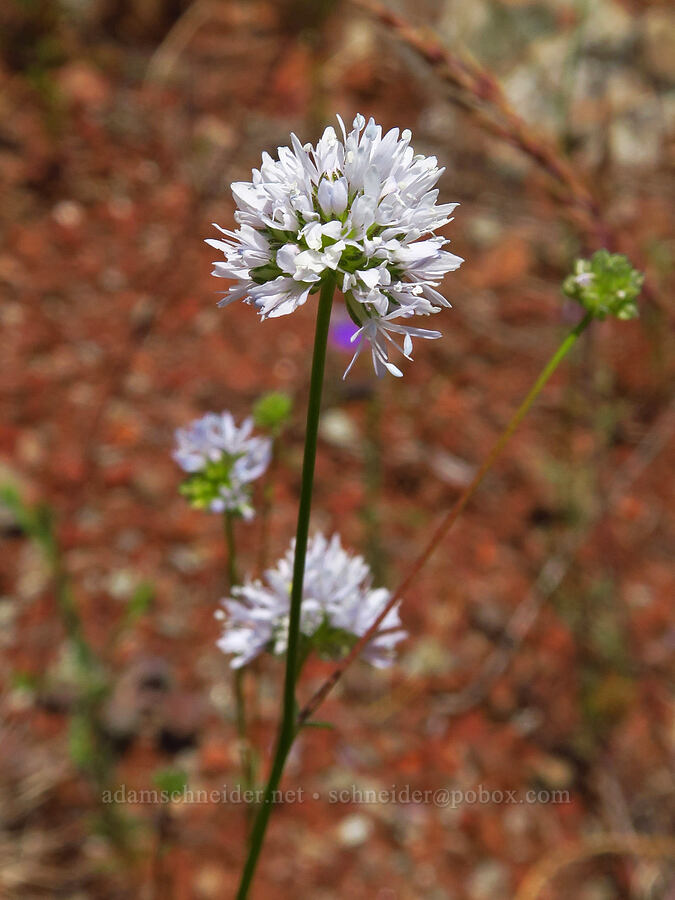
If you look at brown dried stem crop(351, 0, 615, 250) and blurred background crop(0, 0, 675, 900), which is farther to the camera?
blurred background crop(0, 0, 675, 900)

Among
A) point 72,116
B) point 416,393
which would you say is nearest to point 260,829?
point 416,393

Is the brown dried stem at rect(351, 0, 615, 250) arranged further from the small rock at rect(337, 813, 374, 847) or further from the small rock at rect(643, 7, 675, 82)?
the small rock at rect(643, 7, 675, 82)

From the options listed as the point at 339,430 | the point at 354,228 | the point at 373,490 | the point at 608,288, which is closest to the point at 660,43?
the point at 339,430

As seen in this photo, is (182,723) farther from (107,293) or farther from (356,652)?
(107,293)

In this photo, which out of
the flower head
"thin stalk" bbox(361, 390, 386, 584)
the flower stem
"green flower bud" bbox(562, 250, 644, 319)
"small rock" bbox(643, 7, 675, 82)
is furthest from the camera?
"small rock" bbox(643, 7, 675, 82)

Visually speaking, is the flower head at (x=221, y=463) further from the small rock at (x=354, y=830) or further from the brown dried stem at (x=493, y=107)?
the small rock at (x=354, y=830)

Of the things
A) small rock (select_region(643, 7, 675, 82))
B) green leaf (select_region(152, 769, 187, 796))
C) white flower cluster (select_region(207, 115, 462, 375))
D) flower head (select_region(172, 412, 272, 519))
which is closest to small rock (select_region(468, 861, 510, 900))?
green leaf (select_region(152, 769, 187, 796))
